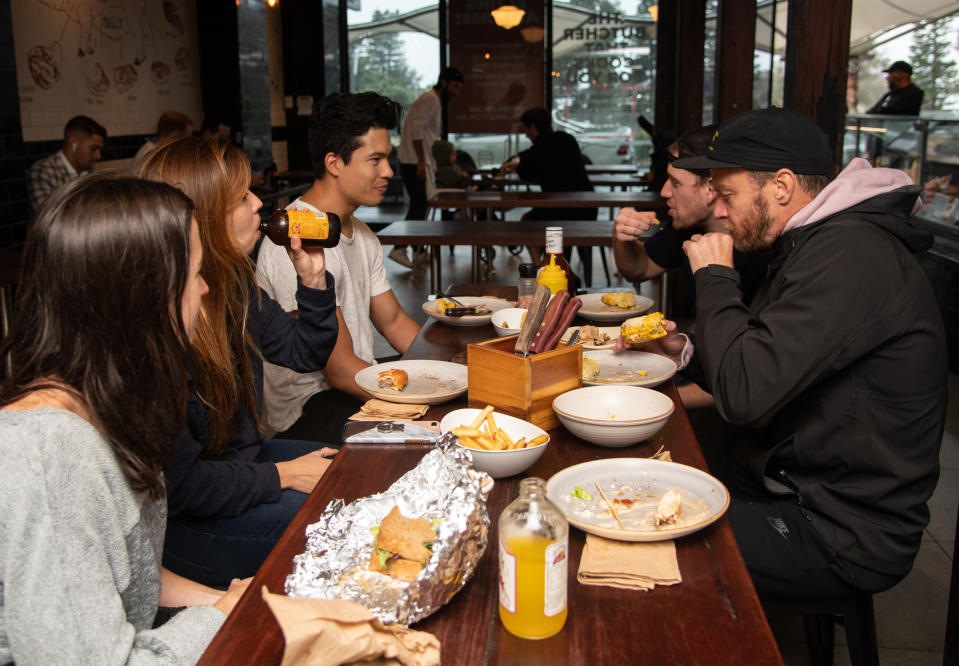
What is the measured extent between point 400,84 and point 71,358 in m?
10.9

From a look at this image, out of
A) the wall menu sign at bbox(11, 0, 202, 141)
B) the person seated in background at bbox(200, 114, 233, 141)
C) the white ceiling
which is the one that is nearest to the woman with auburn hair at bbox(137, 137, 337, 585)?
the wall menu sign at bbox(11, 0, 202, 141)

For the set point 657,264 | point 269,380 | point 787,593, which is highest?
point 657,264

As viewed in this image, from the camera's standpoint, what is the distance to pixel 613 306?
308 centimetres

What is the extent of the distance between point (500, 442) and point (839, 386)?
2.39 feet

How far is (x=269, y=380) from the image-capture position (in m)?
2.79

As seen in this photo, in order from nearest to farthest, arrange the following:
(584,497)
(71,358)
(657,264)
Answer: (71,358) < (584,497) < (657,264)

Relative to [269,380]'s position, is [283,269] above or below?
above

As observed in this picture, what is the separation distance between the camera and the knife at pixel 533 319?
182 cm

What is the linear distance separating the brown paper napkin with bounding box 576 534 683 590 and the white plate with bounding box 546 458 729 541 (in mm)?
18

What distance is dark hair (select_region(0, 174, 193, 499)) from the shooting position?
1.22 metres

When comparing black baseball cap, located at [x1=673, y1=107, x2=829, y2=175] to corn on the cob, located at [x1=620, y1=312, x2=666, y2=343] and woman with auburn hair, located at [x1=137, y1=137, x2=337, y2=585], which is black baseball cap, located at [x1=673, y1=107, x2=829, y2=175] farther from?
woman with auburn hair, located at [x1=137, y1=137, x2=337, y2=585]

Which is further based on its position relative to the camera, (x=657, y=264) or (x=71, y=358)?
(x=657, y=264)

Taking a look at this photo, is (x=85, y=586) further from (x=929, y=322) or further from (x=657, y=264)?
(x=657, y=264)

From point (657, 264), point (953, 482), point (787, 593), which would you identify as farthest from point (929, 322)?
point (953, 482)
